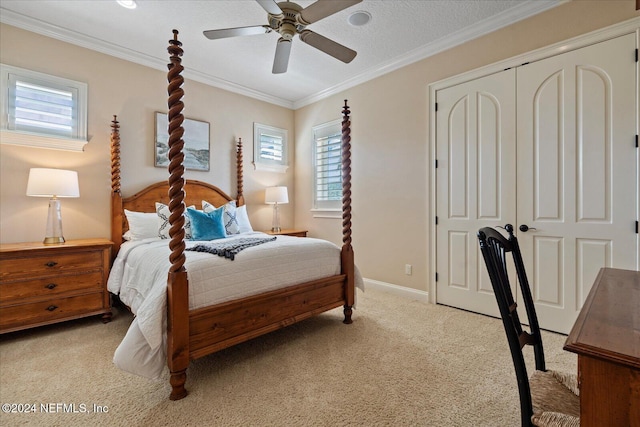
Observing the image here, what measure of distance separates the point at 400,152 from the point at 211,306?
2767 mm

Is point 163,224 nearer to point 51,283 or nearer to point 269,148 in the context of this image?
point 51,283

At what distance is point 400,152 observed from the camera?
3.68 metres

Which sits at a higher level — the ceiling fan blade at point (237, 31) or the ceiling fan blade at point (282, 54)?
the ceiling fan blade at point (237, 31)

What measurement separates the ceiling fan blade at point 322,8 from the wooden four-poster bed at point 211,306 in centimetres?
87

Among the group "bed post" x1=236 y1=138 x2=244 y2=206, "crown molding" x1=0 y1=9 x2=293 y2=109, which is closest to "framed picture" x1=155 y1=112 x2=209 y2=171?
"bed post" x1=236 y1=138 x2=244 y2=206

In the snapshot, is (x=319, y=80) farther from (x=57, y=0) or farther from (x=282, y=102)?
(x=57, y=0)

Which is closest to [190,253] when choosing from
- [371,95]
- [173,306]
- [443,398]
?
[173,306]

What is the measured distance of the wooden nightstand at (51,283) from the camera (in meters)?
2.44

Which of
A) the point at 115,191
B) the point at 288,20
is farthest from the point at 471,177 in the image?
the point at 115,191

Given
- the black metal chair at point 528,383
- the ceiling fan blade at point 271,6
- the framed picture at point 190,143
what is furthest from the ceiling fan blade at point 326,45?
the framed picture at point 190,143

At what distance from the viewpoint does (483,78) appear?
118 inches

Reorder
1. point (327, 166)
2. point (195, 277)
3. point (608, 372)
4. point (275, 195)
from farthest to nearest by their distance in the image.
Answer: point (327, 166) → point (275, 195) → point (195, 277) → point (608, 372)

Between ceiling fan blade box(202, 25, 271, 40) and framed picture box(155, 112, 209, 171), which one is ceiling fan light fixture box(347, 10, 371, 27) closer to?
ceiling fan blade box(202, 25, 271, 40)

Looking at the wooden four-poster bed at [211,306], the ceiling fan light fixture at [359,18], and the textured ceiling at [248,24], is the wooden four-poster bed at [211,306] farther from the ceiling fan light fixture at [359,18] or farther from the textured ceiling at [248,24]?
the textured ceiling at [248,24]
